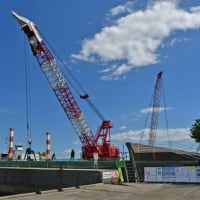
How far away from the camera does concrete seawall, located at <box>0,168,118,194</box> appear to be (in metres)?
32.1

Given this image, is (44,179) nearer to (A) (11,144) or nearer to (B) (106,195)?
(B) (106,195)

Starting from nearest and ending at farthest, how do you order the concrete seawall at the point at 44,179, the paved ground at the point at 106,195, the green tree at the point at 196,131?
the paved ground at the point at 106,195 < the concrete seawall at the point at 44,179 < the green tree at the point at 196,131

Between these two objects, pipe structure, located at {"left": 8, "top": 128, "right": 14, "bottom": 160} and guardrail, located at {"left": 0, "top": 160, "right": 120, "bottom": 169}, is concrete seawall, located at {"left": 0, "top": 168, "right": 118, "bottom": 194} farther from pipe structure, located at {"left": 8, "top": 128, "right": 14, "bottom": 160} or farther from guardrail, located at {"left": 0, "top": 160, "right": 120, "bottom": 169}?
pipe structure, located at {"left": 8, "top": 128, "right": 14, "bottom": 160}

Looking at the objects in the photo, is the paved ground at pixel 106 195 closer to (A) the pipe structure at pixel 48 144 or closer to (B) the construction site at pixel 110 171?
(B) the construction site at pixel 110 171

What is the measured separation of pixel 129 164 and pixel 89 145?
3354 centimetres

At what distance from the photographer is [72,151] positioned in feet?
174

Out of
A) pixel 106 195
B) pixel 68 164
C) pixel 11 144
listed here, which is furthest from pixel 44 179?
pixel 11 144

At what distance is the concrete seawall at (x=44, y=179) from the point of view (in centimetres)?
3212

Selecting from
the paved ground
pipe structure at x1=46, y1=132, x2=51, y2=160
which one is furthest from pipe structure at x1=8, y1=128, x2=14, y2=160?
the paved ground

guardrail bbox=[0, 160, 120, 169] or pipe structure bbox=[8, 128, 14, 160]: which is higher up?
pipe structure bbox=[8, 128, 14, 160]

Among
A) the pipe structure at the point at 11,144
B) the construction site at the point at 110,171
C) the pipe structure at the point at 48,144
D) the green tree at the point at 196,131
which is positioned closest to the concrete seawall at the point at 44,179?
the construction site at the point at 110,171

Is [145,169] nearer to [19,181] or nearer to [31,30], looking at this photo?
[19,181]

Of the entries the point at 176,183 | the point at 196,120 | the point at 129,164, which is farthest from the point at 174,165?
the point at 196,120

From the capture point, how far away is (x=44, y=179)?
36375 mm
